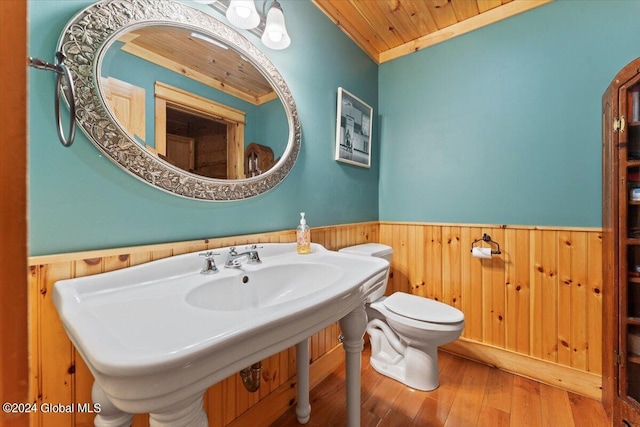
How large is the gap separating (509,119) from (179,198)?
1893mm

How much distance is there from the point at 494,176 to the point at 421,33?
3.79 ft

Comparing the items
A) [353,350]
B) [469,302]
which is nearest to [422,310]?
[469,302]

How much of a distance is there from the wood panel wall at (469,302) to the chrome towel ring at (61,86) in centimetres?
32

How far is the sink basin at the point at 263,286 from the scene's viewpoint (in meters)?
0.78

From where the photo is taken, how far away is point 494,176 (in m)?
1.63

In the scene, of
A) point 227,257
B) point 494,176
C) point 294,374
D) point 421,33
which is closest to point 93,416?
point 227,257

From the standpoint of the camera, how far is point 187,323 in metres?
0.48

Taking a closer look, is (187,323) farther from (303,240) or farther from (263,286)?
(303,240)

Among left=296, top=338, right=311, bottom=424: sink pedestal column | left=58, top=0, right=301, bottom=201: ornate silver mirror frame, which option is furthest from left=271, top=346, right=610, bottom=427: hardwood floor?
left=58, top=0, right=301, bottom=201: ornate silver mirror frame

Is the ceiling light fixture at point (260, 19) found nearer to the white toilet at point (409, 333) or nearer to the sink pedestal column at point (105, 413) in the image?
the white toilet at point (409, 333)

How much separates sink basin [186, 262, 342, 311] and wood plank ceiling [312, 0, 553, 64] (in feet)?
5.13

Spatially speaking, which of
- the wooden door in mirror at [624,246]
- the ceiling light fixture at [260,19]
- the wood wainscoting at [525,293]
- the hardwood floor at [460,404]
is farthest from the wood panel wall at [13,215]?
the wood wainscoting at [525,293]

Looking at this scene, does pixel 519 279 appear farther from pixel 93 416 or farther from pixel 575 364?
pixel 93 416

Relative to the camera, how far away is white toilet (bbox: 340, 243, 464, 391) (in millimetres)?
1293
